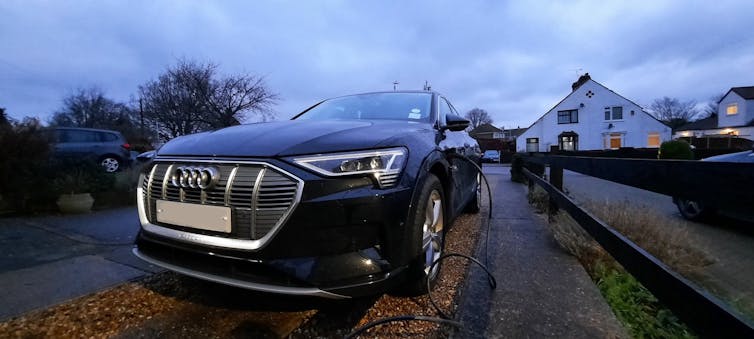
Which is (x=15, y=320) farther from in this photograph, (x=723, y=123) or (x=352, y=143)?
(x=723, y=123)

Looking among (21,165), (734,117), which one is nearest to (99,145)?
(21,165)

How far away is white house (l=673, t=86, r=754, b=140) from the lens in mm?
41750

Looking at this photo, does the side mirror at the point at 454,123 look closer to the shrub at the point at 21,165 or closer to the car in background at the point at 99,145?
the shrub at the point at 21,165

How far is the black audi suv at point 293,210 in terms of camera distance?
161 centimetres

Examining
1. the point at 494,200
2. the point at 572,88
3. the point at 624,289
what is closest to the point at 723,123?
the point at 572,88

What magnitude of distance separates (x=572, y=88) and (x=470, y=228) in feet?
137

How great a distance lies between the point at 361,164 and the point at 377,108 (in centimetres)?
158

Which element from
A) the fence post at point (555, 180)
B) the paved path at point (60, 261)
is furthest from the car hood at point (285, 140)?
the fence post at point (555, 180)

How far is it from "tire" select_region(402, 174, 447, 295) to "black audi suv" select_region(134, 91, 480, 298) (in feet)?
0.03

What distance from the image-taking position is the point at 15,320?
1.95m

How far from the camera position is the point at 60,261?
9.70 feet

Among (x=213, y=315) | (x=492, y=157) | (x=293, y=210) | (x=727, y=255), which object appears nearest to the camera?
(x=293, y=210)

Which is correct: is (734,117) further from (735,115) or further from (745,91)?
(745,91)

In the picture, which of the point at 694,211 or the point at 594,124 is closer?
the point at 694,211
